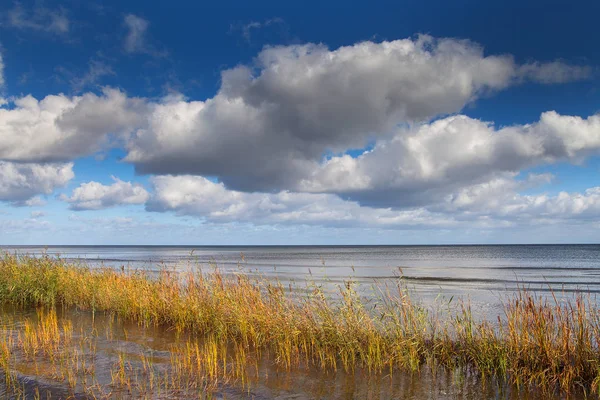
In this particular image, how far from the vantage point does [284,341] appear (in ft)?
36.8

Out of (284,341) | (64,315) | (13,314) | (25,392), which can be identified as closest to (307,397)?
(284,341)

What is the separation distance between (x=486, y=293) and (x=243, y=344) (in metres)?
22.5

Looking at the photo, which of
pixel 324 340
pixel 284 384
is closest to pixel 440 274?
pixel 324 340

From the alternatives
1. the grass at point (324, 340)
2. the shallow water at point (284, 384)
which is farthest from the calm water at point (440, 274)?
the shallow water at point (284, 384)

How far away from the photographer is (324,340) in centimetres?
1070

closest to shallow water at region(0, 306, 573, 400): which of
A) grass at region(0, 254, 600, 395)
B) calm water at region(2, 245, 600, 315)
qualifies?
grass at region(0, 254, 600, 395)

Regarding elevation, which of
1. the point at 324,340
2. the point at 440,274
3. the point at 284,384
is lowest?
the point at 440,274

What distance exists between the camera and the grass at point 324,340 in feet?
27.7

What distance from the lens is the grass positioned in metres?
8.45

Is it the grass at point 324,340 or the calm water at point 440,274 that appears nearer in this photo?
the grass at point 324,340

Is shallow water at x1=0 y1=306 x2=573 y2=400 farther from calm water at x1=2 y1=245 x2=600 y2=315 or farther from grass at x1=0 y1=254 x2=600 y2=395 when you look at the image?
calm water at x1=2 y1=245 x2=600 y2=315

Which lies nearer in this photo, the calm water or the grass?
the grass

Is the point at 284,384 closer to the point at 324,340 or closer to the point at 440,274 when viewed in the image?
the point at 324,340

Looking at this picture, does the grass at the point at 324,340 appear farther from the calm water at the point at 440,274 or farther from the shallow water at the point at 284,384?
the calm water at the point at 440,274
